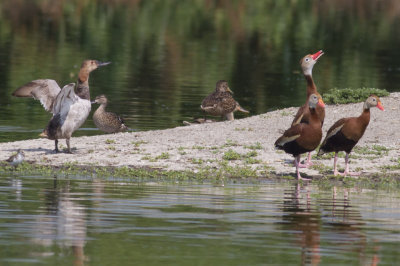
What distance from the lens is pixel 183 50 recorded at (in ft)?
145

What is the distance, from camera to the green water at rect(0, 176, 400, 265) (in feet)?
32.6

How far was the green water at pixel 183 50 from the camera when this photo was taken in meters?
28.1

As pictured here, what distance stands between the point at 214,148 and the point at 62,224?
253 inches

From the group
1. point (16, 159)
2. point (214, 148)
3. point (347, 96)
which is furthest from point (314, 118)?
point (347, 96)

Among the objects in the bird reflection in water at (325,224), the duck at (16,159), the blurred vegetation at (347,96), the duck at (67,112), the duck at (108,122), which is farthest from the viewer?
the blurred vegetation at (347,96)

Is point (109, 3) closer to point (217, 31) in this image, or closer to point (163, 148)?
point (217, 31)

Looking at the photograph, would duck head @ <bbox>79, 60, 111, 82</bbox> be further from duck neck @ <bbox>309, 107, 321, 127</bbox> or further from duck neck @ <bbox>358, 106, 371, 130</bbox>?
duck neck @ <bbox>358, 106, 371, 130</bbox>

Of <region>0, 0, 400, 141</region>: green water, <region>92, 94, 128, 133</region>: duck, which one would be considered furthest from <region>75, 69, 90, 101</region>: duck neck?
<region>0, 0, 400, 141</region>: green water

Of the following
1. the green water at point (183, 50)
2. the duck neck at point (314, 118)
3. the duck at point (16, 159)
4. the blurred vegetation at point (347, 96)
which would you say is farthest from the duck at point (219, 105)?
the duck neck at point (314, 118)

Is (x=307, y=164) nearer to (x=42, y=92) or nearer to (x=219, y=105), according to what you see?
(x=42, y=92)

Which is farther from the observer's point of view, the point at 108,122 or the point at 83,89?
the point at 108,122

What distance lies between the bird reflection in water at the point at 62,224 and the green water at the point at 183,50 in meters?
7.49

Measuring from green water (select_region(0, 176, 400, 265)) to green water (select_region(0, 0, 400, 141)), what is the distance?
23.6ft

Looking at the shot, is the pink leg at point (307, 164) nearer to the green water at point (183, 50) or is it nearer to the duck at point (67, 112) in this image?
the duck at point (67, 112)
